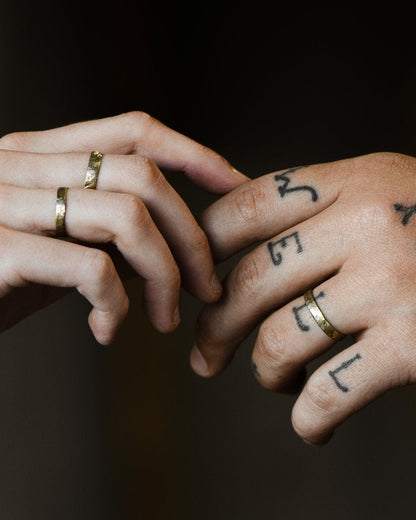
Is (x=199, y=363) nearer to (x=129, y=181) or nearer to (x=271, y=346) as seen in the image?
(x=271, y=346)

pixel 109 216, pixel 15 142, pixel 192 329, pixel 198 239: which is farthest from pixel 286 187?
pixel 192 329

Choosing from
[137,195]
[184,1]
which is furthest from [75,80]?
[137,195]

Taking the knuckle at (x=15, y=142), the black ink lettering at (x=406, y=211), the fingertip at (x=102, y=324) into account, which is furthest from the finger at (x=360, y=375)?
the knuckle at (x=15, y=142)

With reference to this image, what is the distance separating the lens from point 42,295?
0.92 m

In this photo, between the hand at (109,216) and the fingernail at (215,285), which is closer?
the hand at (109,216)

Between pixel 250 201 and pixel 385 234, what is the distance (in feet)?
0.55

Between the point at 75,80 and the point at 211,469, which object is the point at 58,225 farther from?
the point at 211,469

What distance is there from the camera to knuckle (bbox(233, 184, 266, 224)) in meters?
0.83

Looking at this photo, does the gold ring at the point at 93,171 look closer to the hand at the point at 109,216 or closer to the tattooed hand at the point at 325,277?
the hand at the point at 109,216

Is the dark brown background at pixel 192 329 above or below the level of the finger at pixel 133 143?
below

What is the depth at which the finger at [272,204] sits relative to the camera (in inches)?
32.4

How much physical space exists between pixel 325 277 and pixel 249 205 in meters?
0.13

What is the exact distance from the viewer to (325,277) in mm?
800

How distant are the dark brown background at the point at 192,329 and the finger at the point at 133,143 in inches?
29.5
